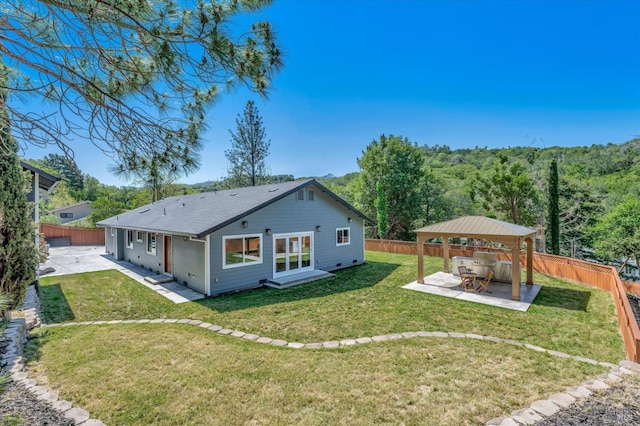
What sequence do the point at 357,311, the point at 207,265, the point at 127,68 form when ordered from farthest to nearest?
the point at 207,265, the point at 357,311, the point at 127,68

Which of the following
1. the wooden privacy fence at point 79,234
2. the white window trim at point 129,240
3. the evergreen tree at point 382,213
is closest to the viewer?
the white window trim at point 129,240

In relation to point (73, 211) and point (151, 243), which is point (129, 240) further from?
point (73, 211)

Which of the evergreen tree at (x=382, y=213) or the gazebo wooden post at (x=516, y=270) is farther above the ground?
the evergreen tree at (x=382, y=213)

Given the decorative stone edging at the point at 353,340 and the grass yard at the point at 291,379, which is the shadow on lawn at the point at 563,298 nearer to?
the decorative stone edging at the point at 353,340

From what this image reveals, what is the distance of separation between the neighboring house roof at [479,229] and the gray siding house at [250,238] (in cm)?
425

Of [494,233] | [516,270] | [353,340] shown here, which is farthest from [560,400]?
[494,233]

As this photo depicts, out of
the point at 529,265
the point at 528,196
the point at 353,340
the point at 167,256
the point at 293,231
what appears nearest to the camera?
the point at 353,340

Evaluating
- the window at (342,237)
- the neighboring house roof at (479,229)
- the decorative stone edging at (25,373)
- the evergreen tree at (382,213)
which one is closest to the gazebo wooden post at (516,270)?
the neighboring house roof at (479,229)

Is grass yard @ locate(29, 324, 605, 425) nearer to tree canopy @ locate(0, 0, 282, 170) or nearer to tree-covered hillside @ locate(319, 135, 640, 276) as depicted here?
tree canopy @ locate(0, 0, 282, 170)

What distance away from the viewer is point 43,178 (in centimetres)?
965

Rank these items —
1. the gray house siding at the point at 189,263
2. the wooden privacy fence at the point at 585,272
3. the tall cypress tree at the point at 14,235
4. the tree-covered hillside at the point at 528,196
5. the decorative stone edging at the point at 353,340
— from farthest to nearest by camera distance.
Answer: the tree-covered hillside at the point at 528,196
the gray house siding at the point at 189,263
the wooden privacy fence at the point at 585,272
the tall cypress tree at the point at 14,235
the decorative stone edging at the point at 353,340

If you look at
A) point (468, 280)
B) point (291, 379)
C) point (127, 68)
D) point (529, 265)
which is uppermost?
point (127, 68)

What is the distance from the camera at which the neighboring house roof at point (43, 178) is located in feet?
29.3

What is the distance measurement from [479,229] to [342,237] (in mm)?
5993
